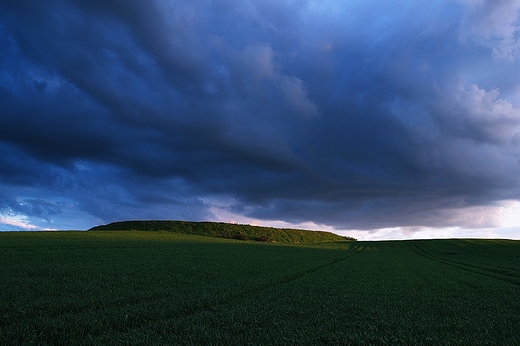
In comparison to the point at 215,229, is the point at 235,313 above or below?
below

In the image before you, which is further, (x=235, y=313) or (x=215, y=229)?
(x=215, y=229)

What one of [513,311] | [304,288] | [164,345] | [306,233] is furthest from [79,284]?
[306,233]

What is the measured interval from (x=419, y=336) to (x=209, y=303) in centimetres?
567

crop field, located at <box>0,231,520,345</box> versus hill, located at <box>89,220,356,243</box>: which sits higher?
hill, located at <box>89,220,356,243</box>

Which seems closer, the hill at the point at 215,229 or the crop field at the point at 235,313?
the crop field at the point at 235,313

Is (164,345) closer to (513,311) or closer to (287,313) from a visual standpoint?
(287,313)

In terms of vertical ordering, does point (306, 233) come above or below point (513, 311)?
above

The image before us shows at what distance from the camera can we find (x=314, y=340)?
5.82 m

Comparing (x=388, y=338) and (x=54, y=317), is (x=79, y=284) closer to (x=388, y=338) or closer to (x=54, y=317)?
(x=54, y=317)

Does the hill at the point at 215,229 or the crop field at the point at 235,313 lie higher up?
the hill at the point at 215,229

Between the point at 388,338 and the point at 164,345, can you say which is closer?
the point at 164,345

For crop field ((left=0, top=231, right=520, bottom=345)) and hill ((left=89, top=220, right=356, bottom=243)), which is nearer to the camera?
crop field ((left=0, top=231, right=520, bottom=345))

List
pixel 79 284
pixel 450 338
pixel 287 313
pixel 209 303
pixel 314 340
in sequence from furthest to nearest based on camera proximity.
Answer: pixel 79 284 → pixel 209 303 → pixel 287 313 → pixel 450 338 → pixel 314 340

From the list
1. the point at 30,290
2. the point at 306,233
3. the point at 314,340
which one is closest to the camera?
the point at 314,340
